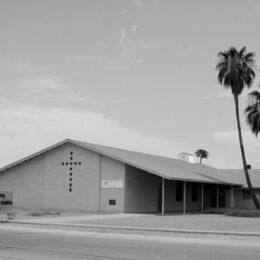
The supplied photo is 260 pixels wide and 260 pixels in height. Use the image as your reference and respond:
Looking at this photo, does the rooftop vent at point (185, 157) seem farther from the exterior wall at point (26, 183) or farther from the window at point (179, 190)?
the exterior wall at point (26, 183)

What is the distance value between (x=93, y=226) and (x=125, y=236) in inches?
116

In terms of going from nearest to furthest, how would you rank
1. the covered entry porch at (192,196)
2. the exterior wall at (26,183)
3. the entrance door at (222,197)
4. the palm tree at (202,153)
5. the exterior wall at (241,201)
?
1. the exterior wall at (26,183)
2. the covered entry porch at (192,196)
3. the exterior wall at (241,201)
4. the entrance door at (222,197)
5. the palm tree at (202,153)

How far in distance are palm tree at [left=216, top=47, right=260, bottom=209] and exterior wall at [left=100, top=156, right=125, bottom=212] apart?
10.4m

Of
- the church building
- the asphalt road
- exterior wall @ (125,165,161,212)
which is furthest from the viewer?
exterior wall @ (125,165,161,212)

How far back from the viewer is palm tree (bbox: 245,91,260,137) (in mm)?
40781

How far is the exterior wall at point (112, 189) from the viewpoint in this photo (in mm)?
34469

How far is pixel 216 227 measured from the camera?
73.3 feet

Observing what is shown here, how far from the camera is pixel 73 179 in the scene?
3641 centimetres

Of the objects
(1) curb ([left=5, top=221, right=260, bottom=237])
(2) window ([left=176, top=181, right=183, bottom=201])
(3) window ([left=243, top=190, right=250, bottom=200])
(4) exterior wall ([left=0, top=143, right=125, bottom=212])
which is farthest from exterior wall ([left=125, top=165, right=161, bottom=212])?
(3) window ([left=243, top=190, right=250, bottom=200])

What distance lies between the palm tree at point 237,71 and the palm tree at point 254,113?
4.56 feet

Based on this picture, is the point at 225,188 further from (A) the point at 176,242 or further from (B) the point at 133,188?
(A) the point at 176,242

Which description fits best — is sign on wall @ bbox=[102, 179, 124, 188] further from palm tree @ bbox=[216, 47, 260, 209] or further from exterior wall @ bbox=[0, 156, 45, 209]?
palm tree @ bbox=[216, 47, 260, 209]

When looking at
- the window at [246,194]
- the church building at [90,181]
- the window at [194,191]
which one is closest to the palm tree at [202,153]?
the window at [246,194]

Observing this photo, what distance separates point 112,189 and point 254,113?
13.2m
